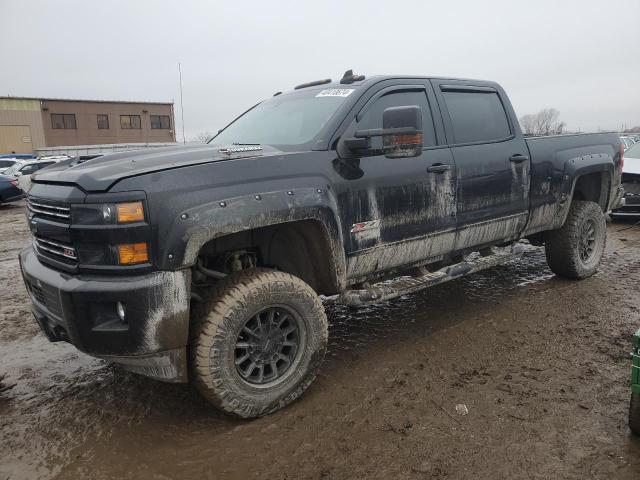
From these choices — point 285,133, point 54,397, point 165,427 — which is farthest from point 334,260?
→ point 54,397

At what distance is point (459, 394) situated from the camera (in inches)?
122

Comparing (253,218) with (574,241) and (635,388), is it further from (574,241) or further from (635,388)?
(574,241)

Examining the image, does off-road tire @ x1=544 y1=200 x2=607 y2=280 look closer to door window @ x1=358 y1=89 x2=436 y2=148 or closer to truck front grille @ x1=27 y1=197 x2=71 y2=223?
door window @ x1=358 y1=89 x2=436 y2=148

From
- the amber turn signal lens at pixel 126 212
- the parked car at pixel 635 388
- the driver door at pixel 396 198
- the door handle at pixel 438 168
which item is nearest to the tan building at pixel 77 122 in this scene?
the driver door at pixel 396 198

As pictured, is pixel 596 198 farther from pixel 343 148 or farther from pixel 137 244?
pixel 137 244

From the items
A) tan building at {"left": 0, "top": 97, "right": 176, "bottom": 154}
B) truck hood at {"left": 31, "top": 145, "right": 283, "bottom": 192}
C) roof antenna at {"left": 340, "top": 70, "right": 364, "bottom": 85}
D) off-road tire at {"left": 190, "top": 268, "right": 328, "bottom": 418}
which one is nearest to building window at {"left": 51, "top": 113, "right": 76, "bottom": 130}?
tan building at {"left": 0, "top": 97, "right": 176, "bottom": 154}

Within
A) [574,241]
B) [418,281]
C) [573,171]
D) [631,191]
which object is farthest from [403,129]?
[631,191]

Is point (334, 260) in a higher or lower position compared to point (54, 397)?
higher

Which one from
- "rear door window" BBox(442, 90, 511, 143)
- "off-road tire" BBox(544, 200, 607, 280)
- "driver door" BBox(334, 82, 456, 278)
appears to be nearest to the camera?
"driver door" BBox(334, 82, 456, 278)

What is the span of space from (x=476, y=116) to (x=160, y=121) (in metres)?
52.4

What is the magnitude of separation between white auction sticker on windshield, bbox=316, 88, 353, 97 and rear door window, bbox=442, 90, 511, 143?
0.97 m

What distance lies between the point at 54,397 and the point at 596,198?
560 centimetres

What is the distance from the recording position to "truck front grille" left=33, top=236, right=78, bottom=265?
2.60 metres

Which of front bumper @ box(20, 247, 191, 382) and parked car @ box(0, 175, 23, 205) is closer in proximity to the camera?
front bumper @ box(20, 247, 191, 382)
